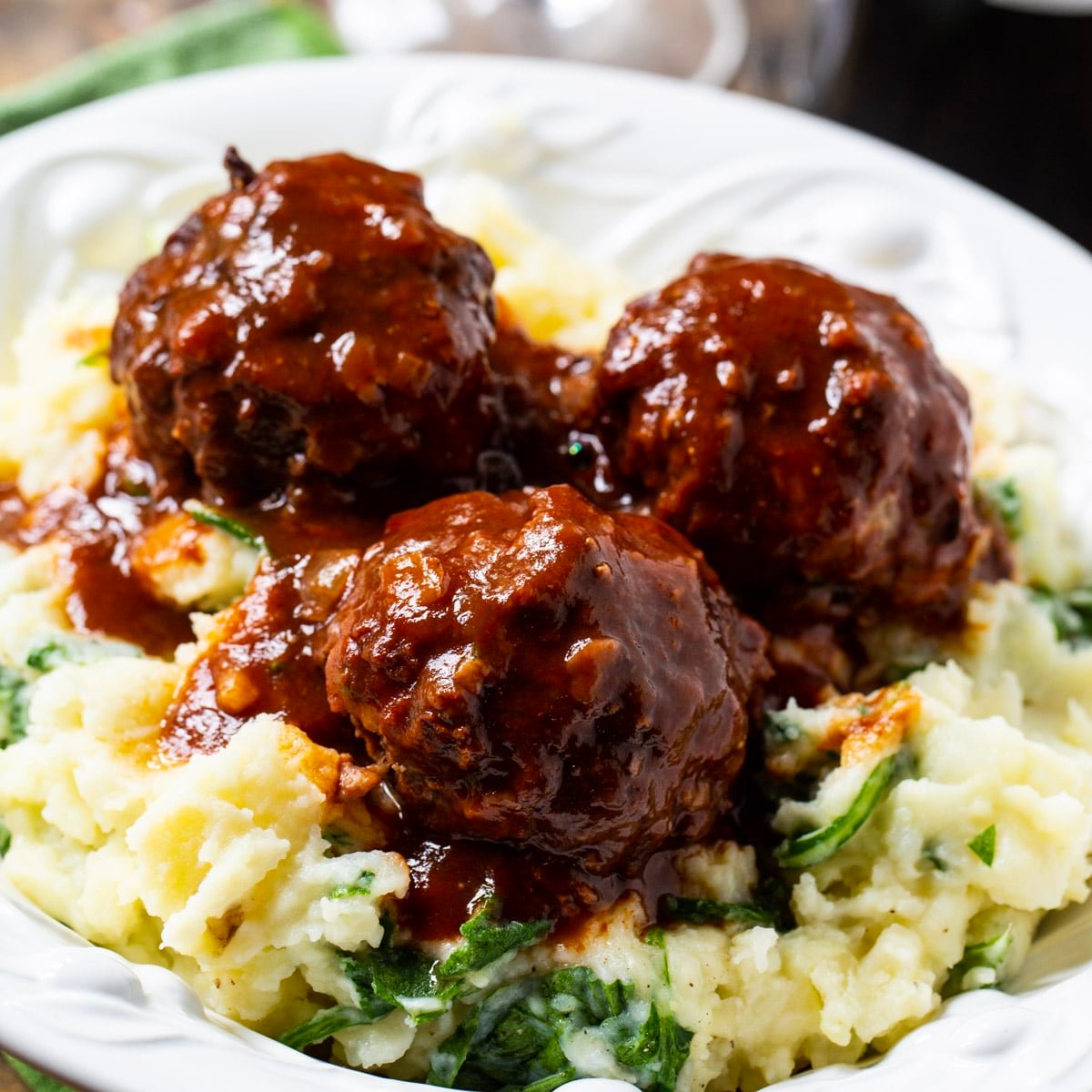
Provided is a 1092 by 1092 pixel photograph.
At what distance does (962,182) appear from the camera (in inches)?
260

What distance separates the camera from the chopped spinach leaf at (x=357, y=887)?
12.5 ft

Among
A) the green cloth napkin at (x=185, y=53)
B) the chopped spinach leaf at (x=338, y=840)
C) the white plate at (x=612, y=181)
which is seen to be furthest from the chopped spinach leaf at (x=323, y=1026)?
the green cloth napkin at (x=185, y=53)

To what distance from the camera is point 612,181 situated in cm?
686

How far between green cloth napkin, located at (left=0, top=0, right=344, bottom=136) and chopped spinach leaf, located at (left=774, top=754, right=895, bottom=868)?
214 inches

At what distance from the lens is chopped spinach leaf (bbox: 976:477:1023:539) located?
5.39 m

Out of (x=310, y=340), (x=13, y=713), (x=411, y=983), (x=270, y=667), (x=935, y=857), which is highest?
(x=310, y=340)

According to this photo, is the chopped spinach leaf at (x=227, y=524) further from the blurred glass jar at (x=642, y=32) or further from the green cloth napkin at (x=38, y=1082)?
the blurred glass jar at (x=642, y=32)

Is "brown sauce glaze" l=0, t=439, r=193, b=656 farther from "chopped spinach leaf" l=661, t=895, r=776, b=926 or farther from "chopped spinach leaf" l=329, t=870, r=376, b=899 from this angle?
"chopped spinach leaf" l=661, t=895, r=776, b=926

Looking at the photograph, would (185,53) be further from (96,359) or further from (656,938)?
(656,938)

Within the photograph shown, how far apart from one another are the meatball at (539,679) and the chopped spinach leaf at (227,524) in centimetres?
62

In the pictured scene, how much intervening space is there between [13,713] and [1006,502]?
375 cm

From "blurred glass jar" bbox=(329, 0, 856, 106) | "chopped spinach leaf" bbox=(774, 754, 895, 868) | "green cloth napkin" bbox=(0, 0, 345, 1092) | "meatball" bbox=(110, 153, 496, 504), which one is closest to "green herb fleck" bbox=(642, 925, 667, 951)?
"chopped spinach leaf" bbox=(774, 754, 895, 868)

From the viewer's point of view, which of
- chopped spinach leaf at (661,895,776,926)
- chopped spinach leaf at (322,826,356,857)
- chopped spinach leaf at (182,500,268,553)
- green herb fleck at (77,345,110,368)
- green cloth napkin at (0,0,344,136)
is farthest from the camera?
green cloth napkin at (0,0,344,136)


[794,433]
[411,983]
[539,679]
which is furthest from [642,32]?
[411,983]
